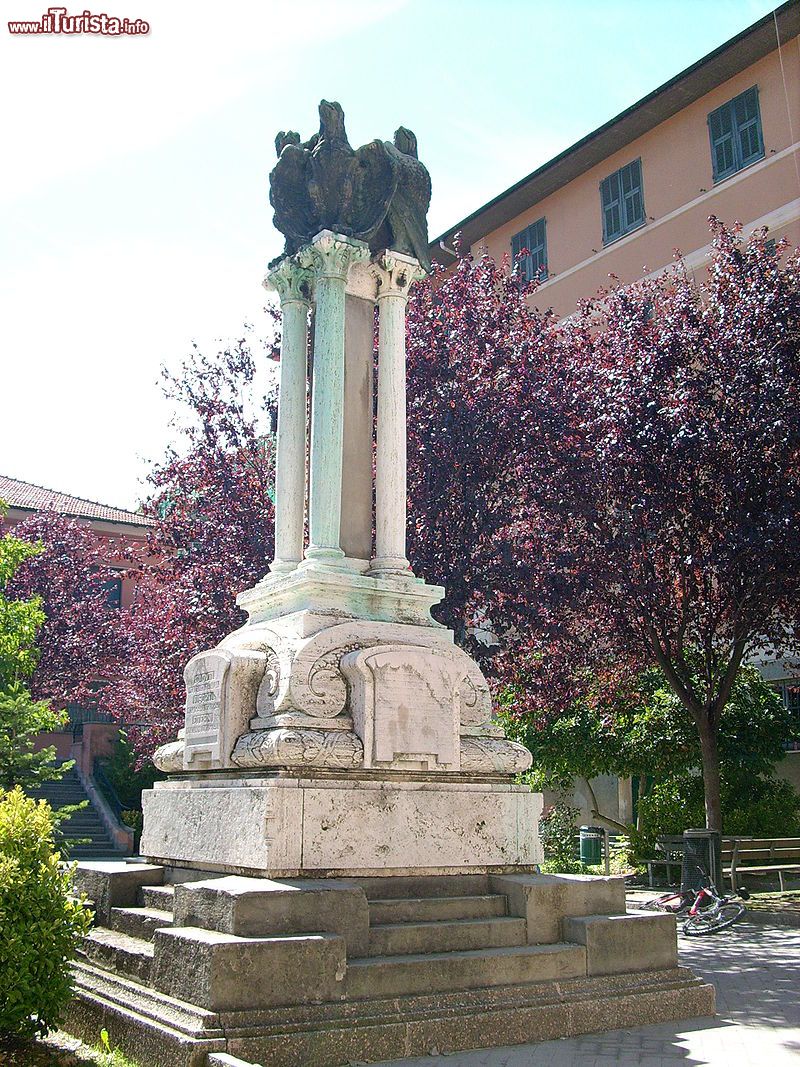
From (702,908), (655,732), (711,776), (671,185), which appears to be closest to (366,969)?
(702,908)

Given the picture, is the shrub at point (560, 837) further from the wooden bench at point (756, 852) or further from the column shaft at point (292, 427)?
the column shaft at point (292, 427)

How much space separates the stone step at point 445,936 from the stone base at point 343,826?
1.50 ft

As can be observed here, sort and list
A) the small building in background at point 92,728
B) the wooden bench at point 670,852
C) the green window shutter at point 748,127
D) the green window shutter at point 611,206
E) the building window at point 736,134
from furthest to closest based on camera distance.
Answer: the small building in background at point 92,728 < the green window shutter at point 611,206 < the building window at point 736,134 < the green window shutter at point 748,127 < the wooden bench at point 670,852

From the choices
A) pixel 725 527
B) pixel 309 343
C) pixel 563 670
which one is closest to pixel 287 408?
pixel 309 343

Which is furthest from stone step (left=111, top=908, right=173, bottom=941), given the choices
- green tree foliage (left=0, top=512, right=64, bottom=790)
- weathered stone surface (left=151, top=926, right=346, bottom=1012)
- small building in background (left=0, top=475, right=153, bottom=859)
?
small building in background (left=0, top=475, right=153, bottom=859)

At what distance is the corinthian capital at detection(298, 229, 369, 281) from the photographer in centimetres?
789

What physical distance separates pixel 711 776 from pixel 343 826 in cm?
941

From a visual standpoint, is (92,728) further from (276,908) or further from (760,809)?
(276,908)

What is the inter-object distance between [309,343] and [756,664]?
14285mm

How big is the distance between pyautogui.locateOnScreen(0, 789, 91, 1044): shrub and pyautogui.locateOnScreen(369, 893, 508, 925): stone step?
64.3 inches

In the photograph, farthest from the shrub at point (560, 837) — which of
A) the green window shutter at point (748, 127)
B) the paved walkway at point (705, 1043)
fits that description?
the green window shutter at point (748, 127)

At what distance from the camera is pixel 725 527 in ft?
44.1

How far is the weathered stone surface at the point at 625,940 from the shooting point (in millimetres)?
6211

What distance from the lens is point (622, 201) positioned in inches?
978
